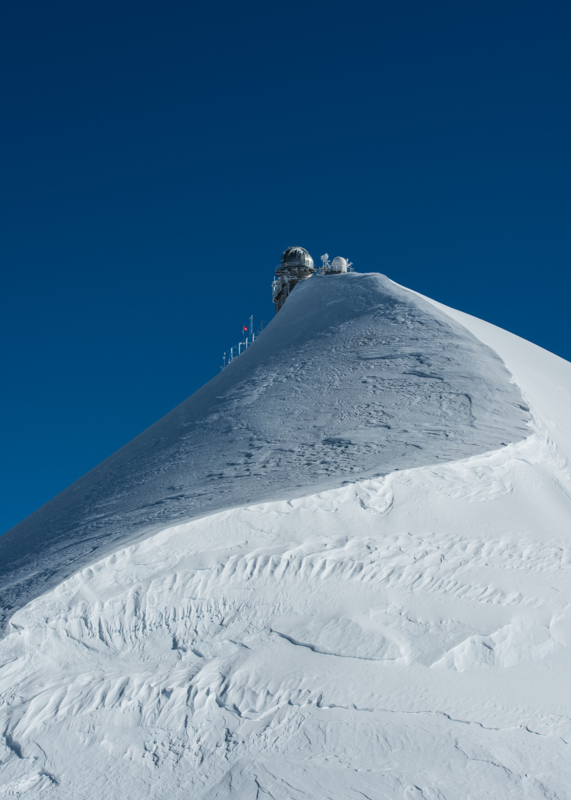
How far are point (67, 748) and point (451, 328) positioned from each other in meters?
8.05

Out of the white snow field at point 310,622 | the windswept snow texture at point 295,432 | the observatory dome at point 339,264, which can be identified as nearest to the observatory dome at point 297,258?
the observatory dome at point 339,264

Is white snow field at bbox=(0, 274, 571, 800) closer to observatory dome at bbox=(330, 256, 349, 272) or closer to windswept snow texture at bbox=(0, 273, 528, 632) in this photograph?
windswept snow texture at bbox=(0, 273, 528, 632)

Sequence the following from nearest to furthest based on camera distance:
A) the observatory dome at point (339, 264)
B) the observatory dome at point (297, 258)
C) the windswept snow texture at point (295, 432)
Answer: the windswept snow texture at point (295, 432), the observatory dome at point (339, 264), the observatory dome at point (297, 258)

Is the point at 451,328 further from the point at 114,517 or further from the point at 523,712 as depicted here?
the point at 523,712

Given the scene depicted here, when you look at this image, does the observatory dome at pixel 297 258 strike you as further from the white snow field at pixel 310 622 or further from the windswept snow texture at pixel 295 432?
the white snow field at pixel 310 622

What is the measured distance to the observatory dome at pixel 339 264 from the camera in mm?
24922

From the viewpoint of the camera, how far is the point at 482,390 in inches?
307

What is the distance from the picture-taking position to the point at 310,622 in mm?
4312

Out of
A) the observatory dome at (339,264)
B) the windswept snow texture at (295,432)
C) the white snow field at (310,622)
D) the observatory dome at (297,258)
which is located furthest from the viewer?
the observatory dome at (297,258)

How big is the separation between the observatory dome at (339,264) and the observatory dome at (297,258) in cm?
282

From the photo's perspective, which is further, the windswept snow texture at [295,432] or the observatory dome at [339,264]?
the observatory dome at [339,264]

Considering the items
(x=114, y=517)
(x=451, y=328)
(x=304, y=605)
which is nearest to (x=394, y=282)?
(x=451, y=328)

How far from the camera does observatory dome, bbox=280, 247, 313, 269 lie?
2780cm

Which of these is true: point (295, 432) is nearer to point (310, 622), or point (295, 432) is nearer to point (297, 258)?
point (310, 622)
